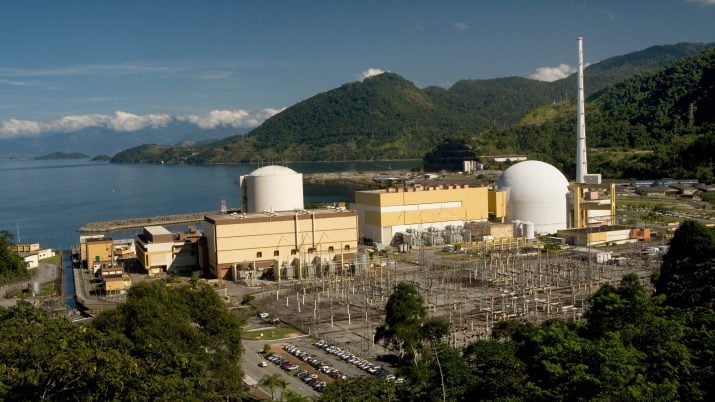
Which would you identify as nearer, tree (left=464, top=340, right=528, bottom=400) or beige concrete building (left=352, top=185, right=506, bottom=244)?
tree (left=464, top=340, right=528, bottom=400)

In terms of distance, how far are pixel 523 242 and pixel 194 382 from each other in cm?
2577

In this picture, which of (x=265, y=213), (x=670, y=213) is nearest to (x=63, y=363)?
(x=265, y=213)

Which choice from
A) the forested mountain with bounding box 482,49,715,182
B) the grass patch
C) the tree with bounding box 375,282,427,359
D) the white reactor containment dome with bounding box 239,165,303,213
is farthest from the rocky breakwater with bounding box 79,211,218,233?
the tree with bounding box 375,282,427,359

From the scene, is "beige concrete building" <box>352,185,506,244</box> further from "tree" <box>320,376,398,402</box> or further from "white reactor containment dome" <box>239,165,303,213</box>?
"tree" <box>320,376,398,402</box>

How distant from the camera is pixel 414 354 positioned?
15.3 m

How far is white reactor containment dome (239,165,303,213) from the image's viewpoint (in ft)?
106

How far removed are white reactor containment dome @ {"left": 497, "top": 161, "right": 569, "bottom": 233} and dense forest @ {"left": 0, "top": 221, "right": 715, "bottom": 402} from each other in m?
20.4

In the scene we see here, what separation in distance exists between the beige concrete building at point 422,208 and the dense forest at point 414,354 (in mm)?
18981

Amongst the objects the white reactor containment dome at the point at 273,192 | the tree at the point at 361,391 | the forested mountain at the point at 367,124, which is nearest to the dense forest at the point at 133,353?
the tree at the point at 361,391

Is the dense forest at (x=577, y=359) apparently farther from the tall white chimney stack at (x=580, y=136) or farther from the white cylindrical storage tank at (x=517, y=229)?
the tall white chimney stack at (x=580, y=136)

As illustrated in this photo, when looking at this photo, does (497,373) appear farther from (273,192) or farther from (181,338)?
(273,192)

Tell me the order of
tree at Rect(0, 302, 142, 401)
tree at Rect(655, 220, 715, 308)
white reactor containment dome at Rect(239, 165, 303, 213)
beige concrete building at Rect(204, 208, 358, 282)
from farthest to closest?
white reactor containment dome at Rect(239, 165, 303, 213) < beige concrete building at Rect(204, 208, 358, 282) < tree at Rect(655, 220, 715, 308) < tree at Rect(0, 302, 142, 401)

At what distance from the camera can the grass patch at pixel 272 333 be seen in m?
19.9

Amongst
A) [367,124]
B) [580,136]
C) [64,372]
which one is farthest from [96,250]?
[367,124]
